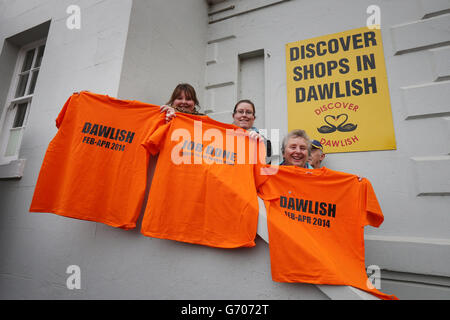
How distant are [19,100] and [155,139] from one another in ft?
10.2

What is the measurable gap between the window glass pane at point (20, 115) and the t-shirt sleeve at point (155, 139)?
288 cm

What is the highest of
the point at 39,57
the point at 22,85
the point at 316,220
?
the point at 39,57

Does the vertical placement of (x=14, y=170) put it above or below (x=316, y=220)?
above

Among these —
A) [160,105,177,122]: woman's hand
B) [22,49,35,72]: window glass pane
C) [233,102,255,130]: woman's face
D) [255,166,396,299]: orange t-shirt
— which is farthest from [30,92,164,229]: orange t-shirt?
[22,49,35,72]: window glass pane

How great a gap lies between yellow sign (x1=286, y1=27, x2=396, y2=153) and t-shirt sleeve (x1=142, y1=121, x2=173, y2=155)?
1990 millimetres

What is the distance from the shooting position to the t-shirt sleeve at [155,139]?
1912mm

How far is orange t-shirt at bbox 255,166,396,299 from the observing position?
1.54m

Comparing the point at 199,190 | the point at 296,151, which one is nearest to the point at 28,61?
the point at 199,190

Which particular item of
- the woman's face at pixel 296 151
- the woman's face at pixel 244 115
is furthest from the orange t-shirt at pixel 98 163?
the woman's face at pixel 296 151

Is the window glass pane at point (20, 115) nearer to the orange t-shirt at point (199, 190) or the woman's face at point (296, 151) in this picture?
the orange t-shirt at point (199, 190)

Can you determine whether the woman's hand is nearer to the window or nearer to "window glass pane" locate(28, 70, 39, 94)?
the window

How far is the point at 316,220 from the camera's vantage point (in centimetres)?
193

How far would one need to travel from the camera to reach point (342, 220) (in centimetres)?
195

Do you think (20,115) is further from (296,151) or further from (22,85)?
(296,151)
